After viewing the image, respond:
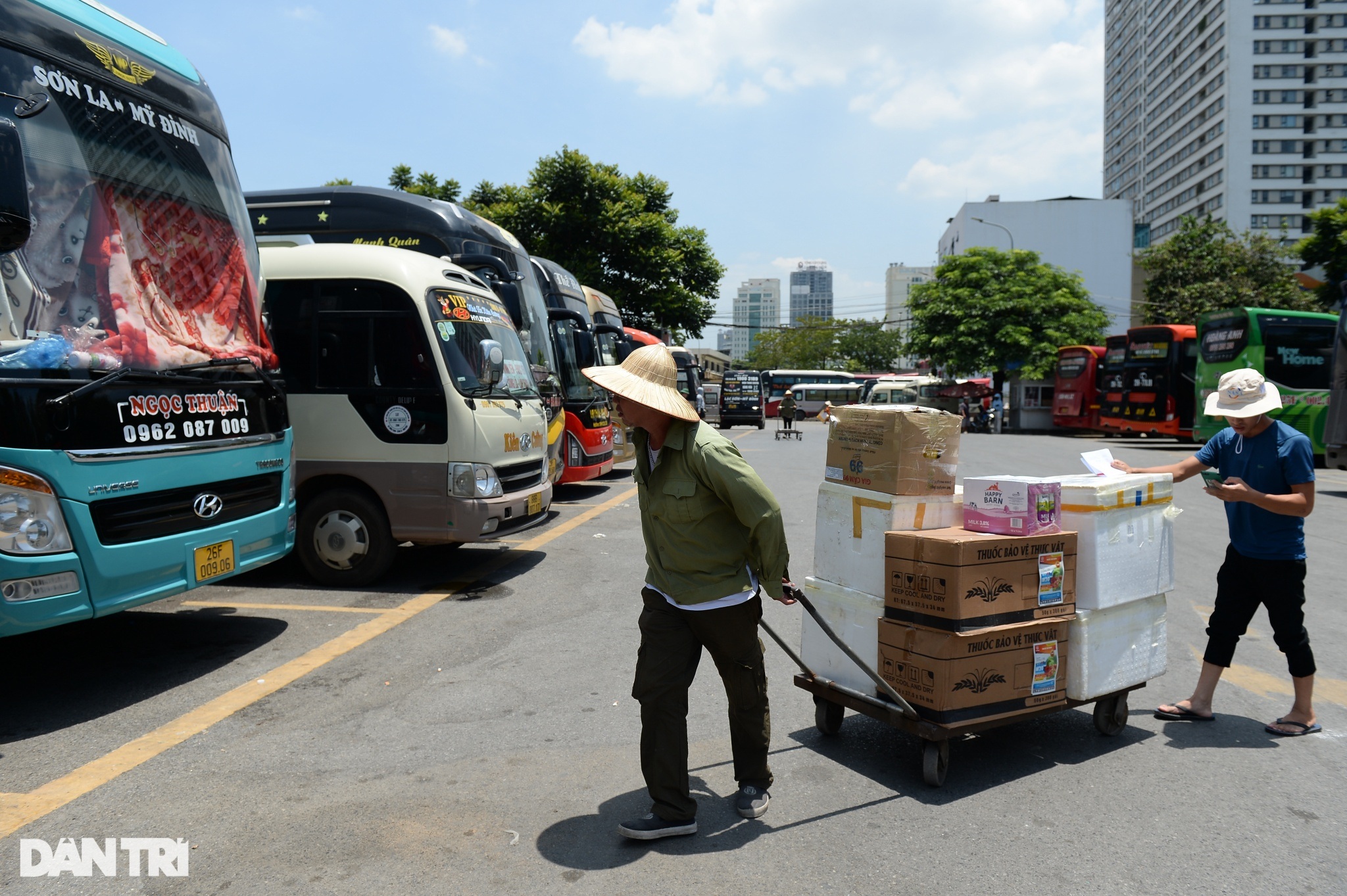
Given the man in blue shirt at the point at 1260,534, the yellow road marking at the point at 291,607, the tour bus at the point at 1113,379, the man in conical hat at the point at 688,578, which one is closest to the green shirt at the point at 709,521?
the man in conical hat at the point at 688,578

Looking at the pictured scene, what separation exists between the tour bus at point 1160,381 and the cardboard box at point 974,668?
2755 centimetres

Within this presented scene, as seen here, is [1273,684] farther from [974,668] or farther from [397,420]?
[397,420]

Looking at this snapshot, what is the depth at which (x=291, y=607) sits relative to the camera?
654 centimetres

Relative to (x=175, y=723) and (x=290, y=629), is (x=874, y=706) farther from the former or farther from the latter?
(x=290, y=629)

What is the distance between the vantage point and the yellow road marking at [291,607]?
6.48 m

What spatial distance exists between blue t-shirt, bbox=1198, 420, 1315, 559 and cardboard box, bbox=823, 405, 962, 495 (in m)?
1.53

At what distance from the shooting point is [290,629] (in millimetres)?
5988

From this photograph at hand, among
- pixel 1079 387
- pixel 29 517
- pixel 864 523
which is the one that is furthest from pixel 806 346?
pixel 29 517

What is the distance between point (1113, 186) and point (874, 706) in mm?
130964

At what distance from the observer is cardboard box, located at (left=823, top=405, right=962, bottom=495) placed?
12.6ft

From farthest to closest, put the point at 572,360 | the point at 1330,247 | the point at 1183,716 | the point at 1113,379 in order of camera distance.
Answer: the point at 1113,379 → the point at 1330,247 → the point at 572,360 → the point at 1183,716

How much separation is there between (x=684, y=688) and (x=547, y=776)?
86 centimetres

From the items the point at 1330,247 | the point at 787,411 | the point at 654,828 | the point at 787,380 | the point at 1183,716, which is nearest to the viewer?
the point at 654,828

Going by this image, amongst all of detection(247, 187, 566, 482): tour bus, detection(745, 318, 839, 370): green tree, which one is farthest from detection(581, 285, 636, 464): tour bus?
detection(745, 318, 839, 370): green tree
